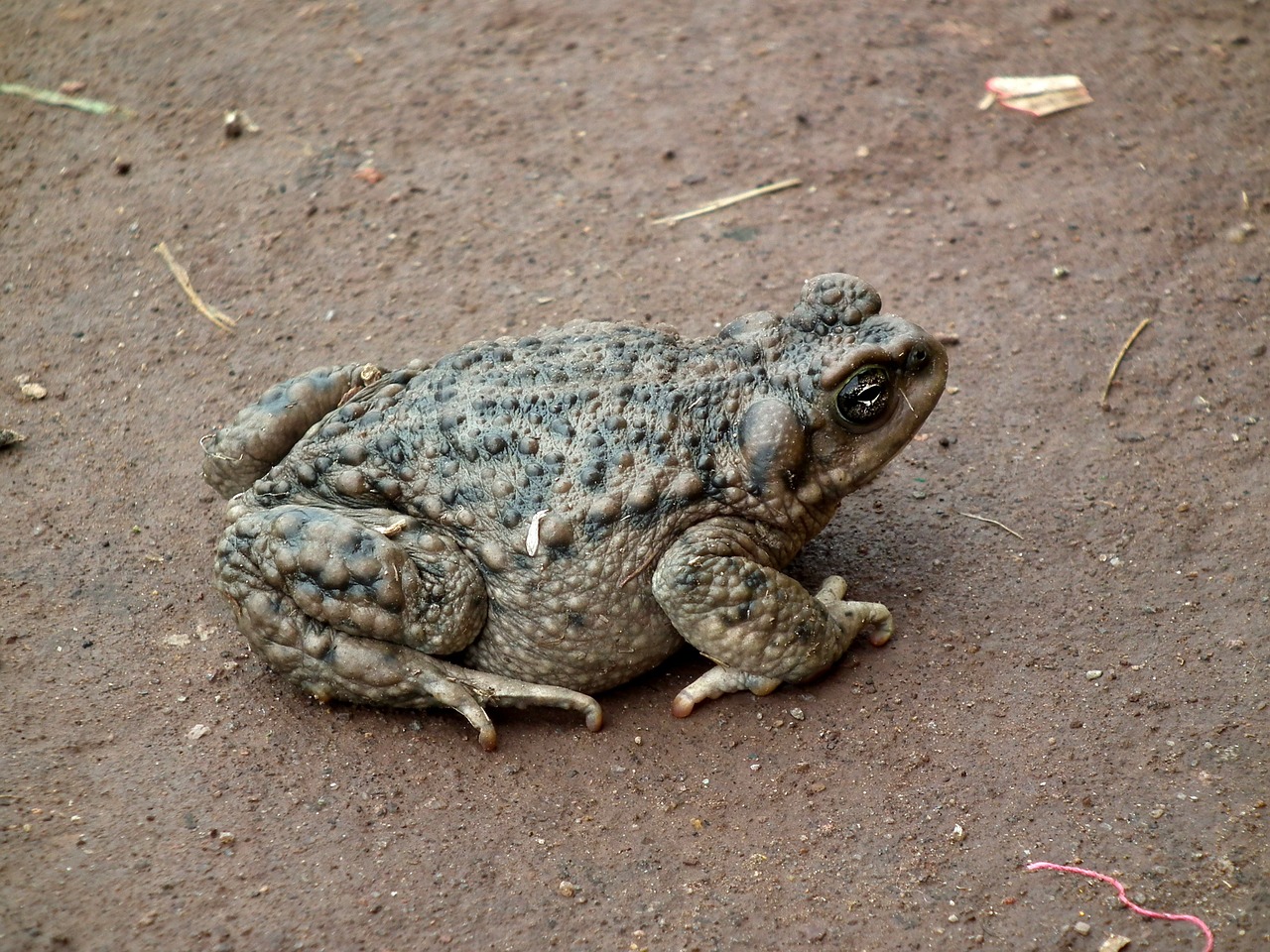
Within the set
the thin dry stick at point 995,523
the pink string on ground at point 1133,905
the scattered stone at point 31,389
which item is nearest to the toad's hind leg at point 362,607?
the pink string on ground at point 1133,905

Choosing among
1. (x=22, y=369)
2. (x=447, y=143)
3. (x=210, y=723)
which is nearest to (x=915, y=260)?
(x=447, y=143)

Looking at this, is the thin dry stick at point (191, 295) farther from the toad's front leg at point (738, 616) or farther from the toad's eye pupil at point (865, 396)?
the toad's eye pupil at point (865, 396)

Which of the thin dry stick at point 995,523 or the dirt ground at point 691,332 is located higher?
the dirt ground at point 691,332

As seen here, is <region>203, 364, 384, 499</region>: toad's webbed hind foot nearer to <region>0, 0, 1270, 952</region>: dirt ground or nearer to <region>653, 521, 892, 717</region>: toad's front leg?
<region>0, 0, 1270, 952</region>: dirt ground

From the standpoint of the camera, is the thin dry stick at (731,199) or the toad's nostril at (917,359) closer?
the toad's nostril at (917,359)

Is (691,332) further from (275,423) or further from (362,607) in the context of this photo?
(362,607)
